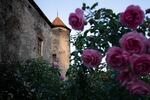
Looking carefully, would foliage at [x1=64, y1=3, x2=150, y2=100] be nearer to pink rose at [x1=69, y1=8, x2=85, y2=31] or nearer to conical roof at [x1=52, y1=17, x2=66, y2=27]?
pink rose at [x1=69, y1=8, x2=85, y2=31]

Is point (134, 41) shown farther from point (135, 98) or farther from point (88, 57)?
point (135, 98)

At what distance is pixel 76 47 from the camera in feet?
13.0

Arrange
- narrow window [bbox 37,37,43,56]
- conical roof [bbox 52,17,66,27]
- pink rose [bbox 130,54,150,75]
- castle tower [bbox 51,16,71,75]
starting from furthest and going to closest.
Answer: conical roof [bbox 52,17,66,27]
castle tower [bbox 51,16,71,75]
narrow window [bbox 37,37,43,56]
pink rose [bbox 130,54,150,75]

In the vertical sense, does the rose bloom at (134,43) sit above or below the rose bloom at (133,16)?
below

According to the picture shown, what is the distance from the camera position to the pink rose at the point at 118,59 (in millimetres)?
2473

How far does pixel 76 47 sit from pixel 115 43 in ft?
2.66

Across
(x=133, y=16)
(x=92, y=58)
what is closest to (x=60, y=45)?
(x=92, y=58)

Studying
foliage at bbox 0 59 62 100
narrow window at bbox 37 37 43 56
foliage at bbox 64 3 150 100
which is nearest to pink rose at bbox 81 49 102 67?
foliage at bbox 64 3 150 100

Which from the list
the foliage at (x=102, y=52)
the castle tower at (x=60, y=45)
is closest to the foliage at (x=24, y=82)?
the foliage at (x=102, y=52)

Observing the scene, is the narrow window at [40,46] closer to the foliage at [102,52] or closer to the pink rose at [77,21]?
the foliage at [102,52]

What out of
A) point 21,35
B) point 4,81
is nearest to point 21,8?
point 21,35

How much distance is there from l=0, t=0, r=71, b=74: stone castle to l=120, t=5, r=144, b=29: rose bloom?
8.08 metres

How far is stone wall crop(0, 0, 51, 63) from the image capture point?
40.3ft

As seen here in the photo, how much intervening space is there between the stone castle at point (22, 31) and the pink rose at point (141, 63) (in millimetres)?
8379
